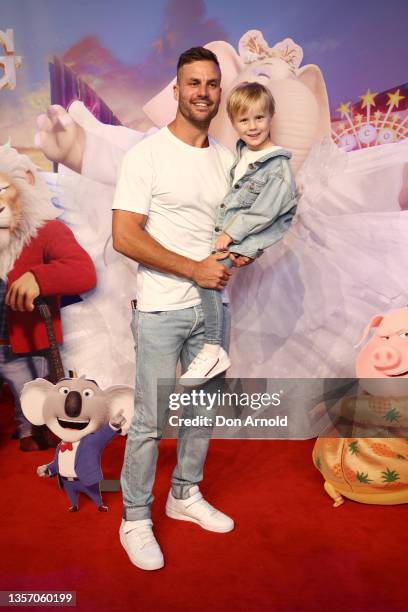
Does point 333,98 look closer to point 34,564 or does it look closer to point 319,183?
point 319,183

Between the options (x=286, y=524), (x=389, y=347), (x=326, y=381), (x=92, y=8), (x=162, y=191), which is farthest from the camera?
(x=326, y=381)

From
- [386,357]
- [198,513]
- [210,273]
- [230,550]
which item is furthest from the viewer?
[386,357]

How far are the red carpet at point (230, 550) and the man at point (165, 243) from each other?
0.42 feet

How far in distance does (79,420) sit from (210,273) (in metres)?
0.82

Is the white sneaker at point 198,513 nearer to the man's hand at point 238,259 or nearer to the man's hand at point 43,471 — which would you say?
the man's hand at point 43,471

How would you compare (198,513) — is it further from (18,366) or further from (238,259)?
(18,366)

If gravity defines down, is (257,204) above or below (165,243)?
above

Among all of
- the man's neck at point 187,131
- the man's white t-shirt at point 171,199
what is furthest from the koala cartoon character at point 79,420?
the man's neck at point 187,131

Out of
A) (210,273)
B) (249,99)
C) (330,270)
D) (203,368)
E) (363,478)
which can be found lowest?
(363,478)

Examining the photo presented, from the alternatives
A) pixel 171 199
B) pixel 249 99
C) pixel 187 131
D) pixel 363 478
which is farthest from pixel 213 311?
pixel 363 478

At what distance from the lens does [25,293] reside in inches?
116

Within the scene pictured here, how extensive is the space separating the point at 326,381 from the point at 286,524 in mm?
950

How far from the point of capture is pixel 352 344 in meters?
3.05

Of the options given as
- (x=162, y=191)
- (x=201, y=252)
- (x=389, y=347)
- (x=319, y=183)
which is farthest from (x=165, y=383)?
(x=319, y=183)
